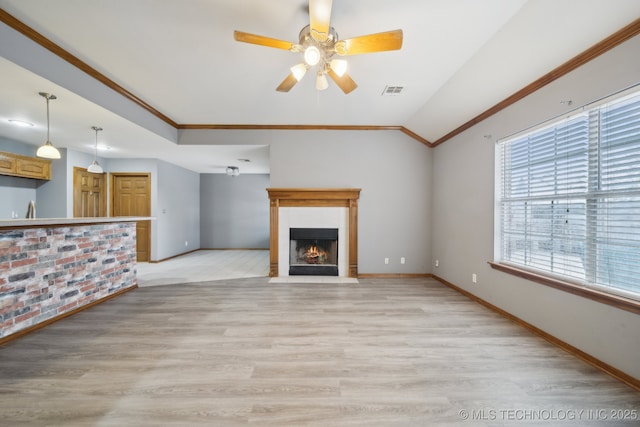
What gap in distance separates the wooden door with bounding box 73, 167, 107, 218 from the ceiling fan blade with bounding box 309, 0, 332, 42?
600 cm

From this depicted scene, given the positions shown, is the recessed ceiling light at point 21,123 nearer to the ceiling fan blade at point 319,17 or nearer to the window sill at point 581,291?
the ceiling fan blade at point 319,17

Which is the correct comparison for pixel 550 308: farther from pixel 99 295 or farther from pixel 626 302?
pixel 99 295

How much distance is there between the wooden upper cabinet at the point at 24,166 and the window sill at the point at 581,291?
7422 millimetres

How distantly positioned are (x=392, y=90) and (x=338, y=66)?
1444 mm

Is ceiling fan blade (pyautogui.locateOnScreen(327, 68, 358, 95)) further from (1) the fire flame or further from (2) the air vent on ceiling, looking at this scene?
(1) the fire flame

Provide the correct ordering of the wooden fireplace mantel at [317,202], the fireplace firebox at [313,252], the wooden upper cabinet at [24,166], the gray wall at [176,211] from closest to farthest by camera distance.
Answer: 1. the wooden upper cabinet at [24,166]
2. the wooden fireplace mantel at [317,202]
3. the fireplace firebox at [313,252]
4. the gray wall at [176,211]

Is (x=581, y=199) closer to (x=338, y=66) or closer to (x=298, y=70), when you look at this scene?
(x=338, y=66)

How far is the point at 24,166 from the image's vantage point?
4.46 metres

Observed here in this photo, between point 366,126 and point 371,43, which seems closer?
point 371,43

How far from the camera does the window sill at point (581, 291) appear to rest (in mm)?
1766

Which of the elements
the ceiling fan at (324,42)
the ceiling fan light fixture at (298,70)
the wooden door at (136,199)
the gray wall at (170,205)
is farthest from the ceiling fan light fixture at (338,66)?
the wooden door at (136,199)

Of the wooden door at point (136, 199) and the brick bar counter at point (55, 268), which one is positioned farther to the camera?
the wooden door at point (136, 199)

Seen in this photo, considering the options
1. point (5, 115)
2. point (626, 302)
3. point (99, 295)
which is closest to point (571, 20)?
point (626, 302)

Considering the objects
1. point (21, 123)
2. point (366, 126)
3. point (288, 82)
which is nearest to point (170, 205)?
point (21, 123)
